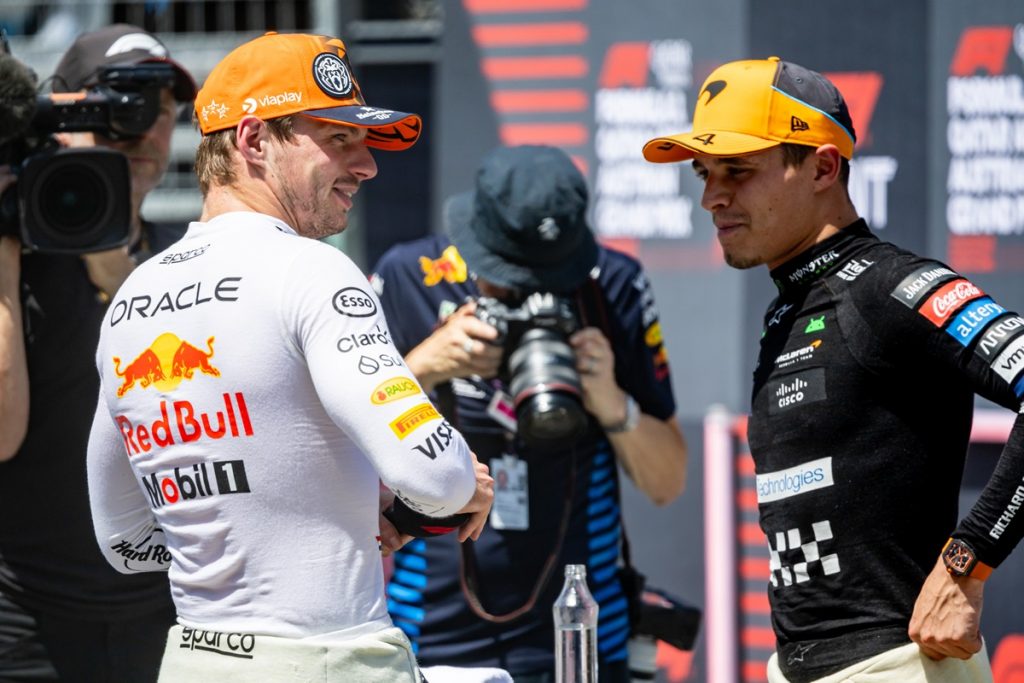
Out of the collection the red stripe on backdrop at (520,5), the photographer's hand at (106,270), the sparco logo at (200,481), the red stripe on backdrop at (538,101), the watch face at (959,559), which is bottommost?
the watch face at (959,559)

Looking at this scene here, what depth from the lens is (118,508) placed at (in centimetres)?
212

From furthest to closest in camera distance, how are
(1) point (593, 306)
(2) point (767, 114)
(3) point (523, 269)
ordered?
(1) point (593, 306)
(3) point (523, 269)
(2) point (767, 114)

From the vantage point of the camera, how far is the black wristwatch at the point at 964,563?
6.78 feet

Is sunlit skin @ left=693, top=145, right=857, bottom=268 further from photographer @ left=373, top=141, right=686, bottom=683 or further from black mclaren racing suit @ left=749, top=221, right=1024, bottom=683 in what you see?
photographer @ left=373, top=141, right=686, bottom=683

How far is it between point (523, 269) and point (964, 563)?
1213 mm

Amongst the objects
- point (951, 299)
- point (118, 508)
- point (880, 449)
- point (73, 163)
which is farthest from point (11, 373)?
point (951, 299)

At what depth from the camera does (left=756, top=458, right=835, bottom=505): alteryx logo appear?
2.25 m

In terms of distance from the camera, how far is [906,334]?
2.18 meters

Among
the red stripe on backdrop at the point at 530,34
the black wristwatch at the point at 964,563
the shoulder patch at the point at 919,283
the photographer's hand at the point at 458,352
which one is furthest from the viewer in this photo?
the red stripe on backdrop at the point at 530,34

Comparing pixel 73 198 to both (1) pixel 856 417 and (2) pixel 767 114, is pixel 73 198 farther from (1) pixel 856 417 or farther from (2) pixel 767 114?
(1) pixel 856 417

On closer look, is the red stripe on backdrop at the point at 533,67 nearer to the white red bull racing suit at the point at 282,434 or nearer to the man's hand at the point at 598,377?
the man's hand at the point at 598,377

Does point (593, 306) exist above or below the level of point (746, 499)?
above

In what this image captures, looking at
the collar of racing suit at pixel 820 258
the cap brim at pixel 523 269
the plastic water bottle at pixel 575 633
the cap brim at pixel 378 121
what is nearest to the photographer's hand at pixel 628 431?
the cap brim at pixel 523 269

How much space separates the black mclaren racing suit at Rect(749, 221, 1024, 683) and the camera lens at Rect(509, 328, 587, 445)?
60cm
